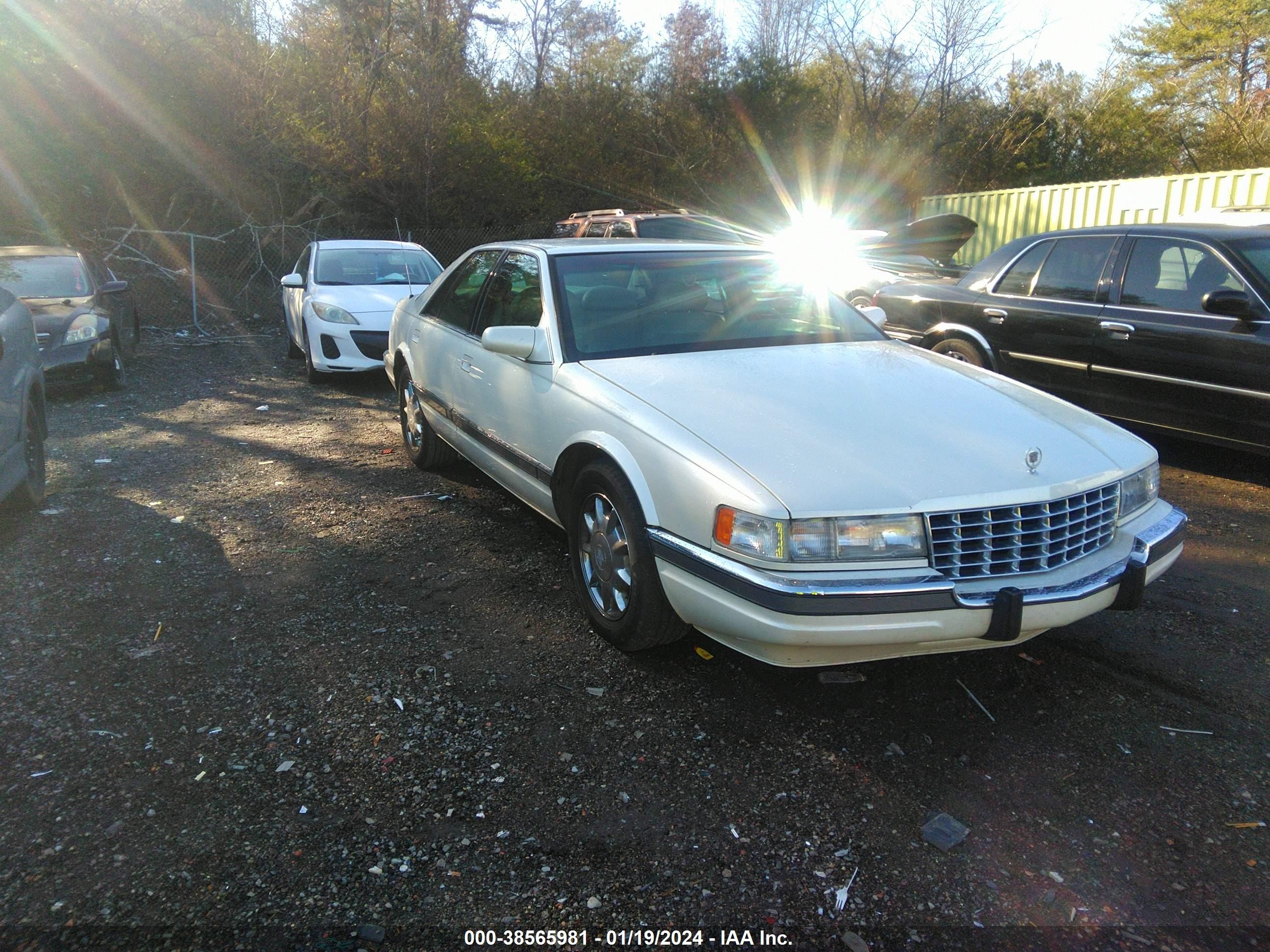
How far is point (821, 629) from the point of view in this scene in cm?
288

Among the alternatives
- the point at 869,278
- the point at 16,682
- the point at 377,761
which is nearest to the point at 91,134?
the point at 869,278

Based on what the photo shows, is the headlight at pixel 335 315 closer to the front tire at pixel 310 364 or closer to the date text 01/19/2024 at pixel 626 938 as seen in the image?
the front tire at pixel 310 364

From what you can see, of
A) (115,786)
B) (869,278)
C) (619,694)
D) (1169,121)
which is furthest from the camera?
(1169,121)

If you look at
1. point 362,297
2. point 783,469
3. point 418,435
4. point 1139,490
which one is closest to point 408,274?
point 362,297

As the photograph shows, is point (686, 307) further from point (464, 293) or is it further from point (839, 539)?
point (839, 539)

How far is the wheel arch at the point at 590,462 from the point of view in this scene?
3379mm

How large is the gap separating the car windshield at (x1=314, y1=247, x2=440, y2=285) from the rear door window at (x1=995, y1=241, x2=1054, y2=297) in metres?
6.27

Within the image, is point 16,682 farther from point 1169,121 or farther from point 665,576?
point 1169,121

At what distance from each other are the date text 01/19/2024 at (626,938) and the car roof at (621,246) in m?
3.24

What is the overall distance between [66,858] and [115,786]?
0.33 meters

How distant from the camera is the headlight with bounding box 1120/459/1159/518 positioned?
344cm

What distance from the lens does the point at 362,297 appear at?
9898 mm

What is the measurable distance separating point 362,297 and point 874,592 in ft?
26.8

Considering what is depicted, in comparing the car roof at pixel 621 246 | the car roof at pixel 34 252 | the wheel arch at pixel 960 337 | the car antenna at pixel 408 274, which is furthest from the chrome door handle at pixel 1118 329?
the car roof at pixel 34 252
